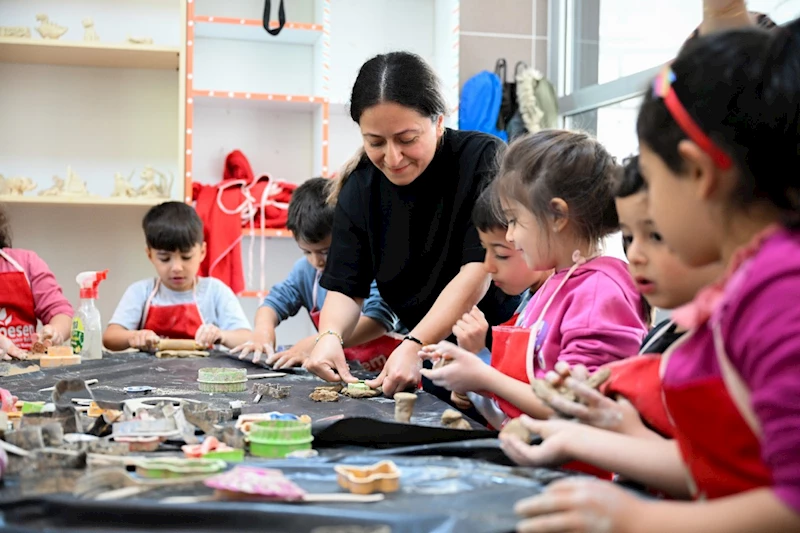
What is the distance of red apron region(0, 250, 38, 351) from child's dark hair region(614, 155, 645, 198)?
2.26 m

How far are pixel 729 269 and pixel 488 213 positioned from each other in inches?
39.3

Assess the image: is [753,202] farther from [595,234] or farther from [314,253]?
[314,253]

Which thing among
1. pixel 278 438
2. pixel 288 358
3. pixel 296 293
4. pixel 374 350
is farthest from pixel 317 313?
pixel 278 438

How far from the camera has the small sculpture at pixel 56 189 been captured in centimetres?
332

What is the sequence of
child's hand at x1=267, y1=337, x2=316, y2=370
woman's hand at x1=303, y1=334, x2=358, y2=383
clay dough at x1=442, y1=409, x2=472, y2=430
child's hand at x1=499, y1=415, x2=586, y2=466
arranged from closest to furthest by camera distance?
child's hand at x1=499, y1=415, x2=586, y2=466 → clay dough at x1=442, y1=409, x2=472, y2=430 → woman's hand at x1=303, y1=334, x2=358, y2=383 → child's hand at x1=267, y1=337, x2=316, y2=370

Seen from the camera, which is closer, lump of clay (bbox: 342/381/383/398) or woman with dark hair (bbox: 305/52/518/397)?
lump of clay (bbox: 342/381/383/398)

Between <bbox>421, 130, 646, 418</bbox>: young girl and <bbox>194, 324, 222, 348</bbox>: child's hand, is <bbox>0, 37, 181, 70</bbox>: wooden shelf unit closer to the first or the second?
<bbox>194, 324, 222, 348</bbox>: child's hand

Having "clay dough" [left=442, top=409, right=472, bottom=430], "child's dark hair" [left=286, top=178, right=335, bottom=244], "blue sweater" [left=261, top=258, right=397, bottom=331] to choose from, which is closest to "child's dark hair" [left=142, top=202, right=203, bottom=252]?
"blue sweater" [left=261, top=258, right=397, bottom=331]

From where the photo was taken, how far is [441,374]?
4.07ft

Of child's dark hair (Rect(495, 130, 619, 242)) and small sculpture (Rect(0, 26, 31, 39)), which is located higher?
small sculpture (Rect(0, 26, 31, 39))

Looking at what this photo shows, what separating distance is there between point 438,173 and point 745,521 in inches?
56.6

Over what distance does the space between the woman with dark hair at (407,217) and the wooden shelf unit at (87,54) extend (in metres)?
1.59

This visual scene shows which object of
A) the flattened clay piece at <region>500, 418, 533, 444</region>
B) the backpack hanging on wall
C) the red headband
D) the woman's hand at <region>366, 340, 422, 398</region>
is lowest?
the woman's hand at <region>366, 340, 422, 398</region>

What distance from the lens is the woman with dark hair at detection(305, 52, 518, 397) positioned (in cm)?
181
